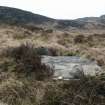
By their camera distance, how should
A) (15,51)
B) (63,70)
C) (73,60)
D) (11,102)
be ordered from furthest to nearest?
(15,51) → (73,60) → (63,70) → (11,102)

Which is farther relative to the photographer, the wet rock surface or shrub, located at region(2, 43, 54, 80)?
shrub, located at region(2, 43, 54, 80)

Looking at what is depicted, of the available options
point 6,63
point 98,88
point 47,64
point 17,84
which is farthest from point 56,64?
point 98,88

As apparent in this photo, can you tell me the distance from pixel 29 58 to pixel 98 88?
2.91 metres

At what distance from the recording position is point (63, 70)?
744cm

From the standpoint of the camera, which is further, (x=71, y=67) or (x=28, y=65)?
(x=28, y=65)

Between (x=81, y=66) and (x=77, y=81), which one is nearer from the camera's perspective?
(x=77, y=81)

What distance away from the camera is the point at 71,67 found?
770 cm

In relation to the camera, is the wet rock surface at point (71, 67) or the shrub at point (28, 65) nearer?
the wet rock surface at point (71, 67)

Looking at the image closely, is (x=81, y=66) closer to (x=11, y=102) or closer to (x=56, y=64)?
(x=56, y=64)

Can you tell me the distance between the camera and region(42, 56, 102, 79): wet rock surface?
6.87 metres

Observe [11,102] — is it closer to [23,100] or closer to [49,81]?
[23,100]

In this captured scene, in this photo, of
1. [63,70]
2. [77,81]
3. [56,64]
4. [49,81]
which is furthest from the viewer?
[56,64]

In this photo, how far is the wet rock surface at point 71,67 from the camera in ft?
22.5

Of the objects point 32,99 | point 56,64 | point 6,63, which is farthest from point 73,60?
point 32,99
